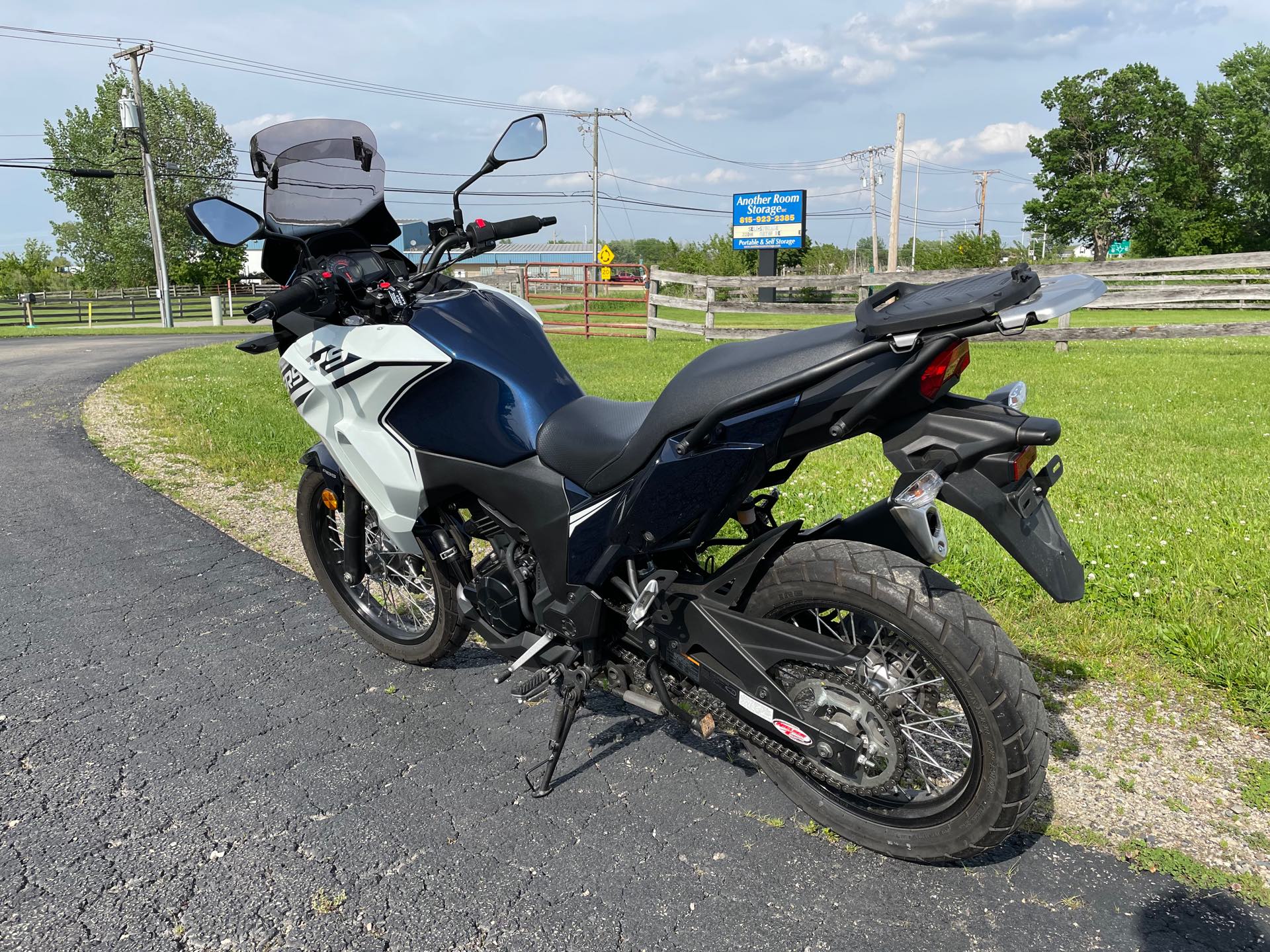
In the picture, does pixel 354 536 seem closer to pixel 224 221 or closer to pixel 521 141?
pixel 224 221

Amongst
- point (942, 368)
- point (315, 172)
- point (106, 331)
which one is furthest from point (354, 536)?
point (106, 331)

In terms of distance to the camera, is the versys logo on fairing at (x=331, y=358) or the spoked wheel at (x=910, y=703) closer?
the spoked wheel at (x=910, y=703)

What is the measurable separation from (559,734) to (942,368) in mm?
1523

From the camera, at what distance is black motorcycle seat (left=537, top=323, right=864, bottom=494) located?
209 cm

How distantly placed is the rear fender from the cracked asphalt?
847mm

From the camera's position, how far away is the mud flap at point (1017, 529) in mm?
1936

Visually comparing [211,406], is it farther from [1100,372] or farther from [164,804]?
Answer: [1100,372]

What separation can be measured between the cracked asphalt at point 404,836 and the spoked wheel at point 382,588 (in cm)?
11

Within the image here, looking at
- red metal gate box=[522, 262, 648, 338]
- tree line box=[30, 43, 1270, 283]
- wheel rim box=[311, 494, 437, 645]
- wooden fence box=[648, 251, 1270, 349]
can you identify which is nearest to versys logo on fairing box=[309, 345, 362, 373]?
wheel rim box=[311, 494, 437, 645]

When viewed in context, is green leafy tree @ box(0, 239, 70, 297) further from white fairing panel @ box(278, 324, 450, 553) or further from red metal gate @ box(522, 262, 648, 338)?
white fairing panel @ box(278, 324, 450, 553)

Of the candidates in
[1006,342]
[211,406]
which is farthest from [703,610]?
[1006,342]

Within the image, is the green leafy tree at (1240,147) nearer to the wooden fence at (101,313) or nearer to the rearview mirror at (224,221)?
the wooden fence at (101,313)

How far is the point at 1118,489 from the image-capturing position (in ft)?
17.5

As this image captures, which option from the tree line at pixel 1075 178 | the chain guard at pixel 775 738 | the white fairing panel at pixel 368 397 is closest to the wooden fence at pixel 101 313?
the tree line at pixel 1075 178
